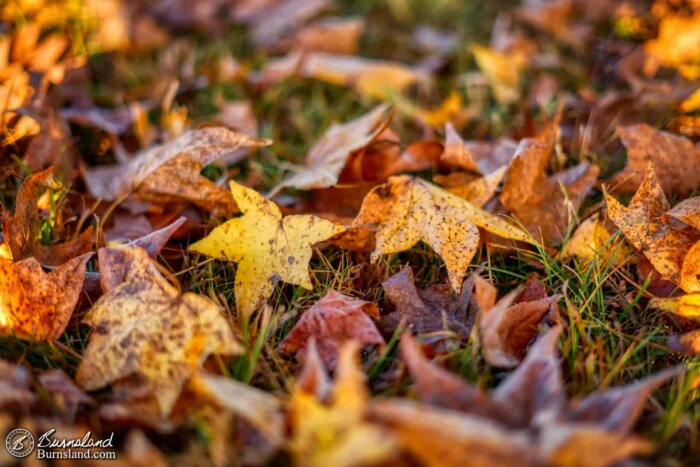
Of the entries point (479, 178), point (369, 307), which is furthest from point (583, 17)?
point (369, 307)

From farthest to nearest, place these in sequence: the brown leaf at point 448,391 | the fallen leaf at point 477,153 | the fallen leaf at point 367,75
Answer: the fallen leaf at point 367,75 < the fallen leaf at point 477,153 < the brown leaf at point 448,391

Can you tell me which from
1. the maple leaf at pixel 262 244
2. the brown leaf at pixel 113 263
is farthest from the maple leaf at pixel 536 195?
the brown leaf at pixel 113 263

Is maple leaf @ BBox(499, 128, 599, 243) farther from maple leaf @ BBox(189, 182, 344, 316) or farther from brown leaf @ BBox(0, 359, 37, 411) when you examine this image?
brown leaf @ BBox(0, 359, 37, 411)

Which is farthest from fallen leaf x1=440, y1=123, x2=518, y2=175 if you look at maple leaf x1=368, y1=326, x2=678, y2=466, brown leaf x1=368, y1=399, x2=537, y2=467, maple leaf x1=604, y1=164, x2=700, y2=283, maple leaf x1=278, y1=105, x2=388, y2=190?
brown leaf x1=368, y1=399, x2=537, y2=467

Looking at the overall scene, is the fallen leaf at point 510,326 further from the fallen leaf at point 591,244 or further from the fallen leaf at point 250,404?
the fallen leaf at point 250,404

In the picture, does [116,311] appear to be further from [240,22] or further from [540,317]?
[240,22]

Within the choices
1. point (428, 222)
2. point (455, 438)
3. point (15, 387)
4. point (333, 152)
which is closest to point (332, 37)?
point (333, 152)

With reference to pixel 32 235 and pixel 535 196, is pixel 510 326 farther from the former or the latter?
pixel 32 235
